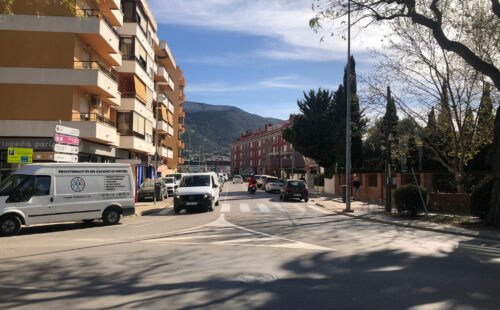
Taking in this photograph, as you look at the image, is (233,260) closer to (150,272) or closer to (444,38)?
(150,272)

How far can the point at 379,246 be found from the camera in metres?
12.2

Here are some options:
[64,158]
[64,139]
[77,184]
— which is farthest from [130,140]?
[77,184]

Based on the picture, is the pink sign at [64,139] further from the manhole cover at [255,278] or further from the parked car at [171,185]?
the parked car at [171,185]

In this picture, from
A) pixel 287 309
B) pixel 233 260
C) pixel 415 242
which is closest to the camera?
pixel 287 309

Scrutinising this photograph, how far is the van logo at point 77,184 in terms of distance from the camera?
55.4 feet

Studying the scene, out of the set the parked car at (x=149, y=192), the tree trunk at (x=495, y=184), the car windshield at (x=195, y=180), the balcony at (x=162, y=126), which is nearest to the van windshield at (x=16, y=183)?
the car windshield at (x=195, y=180)

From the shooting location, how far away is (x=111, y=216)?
18109 millimetres

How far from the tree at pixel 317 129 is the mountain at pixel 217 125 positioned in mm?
96107

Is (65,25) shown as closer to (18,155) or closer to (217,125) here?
(18,155)

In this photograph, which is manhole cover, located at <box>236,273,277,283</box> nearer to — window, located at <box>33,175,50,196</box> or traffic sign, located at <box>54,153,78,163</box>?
window, located at <box>33,175,50,196</box>

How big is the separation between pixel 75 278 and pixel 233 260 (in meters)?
3.06

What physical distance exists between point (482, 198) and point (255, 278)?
13430 mm

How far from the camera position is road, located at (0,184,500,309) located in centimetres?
659

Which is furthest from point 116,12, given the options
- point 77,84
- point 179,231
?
point 179,231
